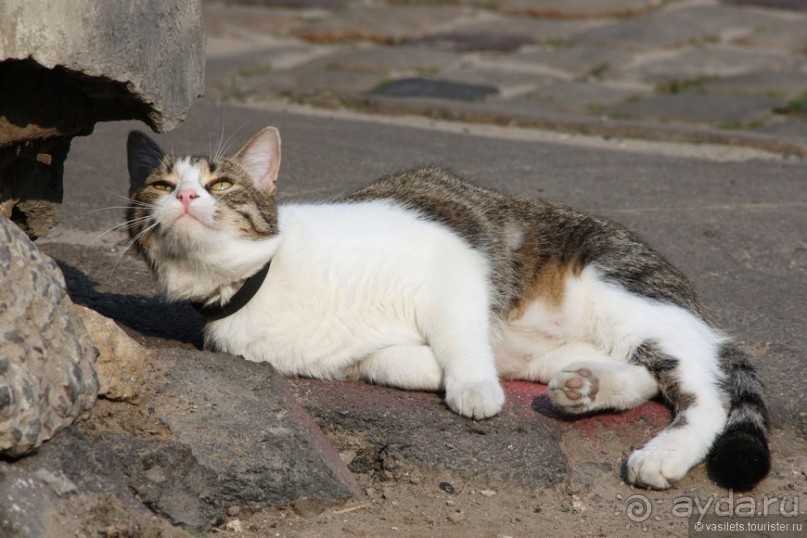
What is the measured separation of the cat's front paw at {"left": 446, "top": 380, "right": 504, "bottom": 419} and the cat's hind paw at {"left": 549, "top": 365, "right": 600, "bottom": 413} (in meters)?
0.18

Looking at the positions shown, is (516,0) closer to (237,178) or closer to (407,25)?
(407,25)

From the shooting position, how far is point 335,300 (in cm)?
363

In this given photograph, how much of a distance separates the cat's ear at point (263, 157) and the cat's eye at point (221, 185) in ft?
0.53

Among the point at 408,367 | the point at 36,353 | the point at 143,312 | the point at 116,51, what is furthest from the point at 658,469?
the point at 143,312

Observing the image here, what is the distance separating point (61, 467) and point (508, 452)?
52.8 inches

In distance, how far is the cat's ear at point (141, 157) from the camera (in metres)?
3.78

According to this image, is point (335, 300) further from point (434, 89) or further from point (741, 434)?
point (434, 89)

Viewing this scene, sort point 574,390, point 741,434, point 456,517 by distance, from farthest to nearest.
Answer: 1. point 574,390
2. point 741,434
3. point 456,517

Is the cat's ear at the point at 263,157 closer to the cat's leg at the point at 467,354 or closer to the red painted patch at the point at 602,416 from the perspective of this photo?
the cat's leg at the point at 467,354

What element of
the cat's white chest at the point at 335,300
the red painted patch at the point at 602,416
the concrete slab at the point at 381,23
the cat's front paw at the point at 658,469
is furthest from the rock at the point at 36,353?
the concrete slab at the point at 381,23

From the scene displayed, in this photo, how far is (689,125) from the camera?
7.59 m

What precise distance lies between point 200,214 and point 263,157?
0.48m

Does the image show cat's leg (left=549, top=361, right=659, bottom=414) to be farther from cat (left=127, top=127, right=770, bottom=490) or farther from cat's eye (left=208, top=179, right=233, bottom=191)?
cat's eye (left=208, top=179, right=233, bottom=191)

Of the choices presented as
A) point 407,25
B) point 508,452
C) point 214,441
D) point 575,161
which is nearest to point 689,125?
point 575,161
